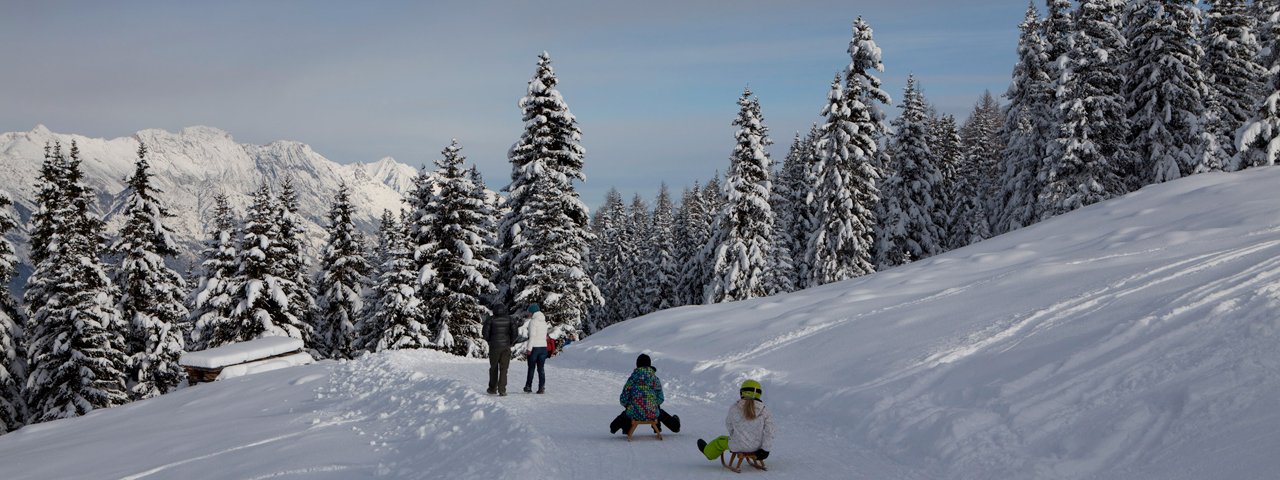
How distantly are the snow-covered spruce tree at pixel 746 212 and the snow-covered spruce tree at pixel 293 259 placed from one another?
19.6 metres

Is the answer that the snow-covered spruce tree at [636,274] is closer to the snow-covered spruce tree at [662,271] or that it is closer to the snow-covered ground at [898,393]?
the snow-covered spruce tree at [662,271]

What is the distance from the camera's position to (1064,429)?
933 cm

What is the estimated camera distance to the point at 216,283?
111ft

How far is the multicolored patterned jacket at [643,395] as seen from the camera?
11.4 metres

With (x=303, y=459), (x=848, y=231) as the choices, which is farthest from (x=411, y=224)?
(x=303, y=459)

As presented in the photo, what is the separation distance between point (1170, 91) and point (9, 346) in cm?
4712

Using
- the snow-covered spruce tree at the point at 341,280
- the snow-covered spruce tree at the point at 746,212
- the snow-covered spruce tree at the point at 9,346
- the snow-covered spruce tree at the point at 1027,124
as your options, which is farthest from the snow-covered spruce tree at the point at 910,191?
the snow-covered spruce tree at the point at 9,346

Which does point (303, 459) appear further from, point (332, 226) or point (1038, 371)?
point (332, 226)

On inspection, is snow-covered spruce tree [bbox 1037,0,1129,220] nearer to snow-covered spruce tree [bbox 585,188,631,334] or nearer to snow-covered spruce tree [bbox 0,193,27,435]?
snow-covered spruce tree [bbox 585,188,631,334]

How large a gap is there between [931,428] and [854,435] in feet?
4.28

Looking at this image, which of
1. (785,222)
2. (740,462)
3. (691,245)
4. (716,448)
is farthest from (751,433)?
(691,245)

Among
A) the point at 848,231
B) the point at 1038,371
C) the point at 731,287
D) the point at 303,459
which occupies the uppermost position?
the point at 848,231

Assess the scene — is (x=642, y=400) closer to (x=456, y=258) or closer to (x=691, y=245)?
(x=456, y=258)

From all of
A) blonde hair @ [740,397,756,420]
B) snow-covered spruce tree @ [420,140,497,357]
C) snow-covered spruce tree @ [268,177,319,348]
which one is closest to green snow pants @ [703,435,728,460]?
blonde hair @ [740,397,756,420]
